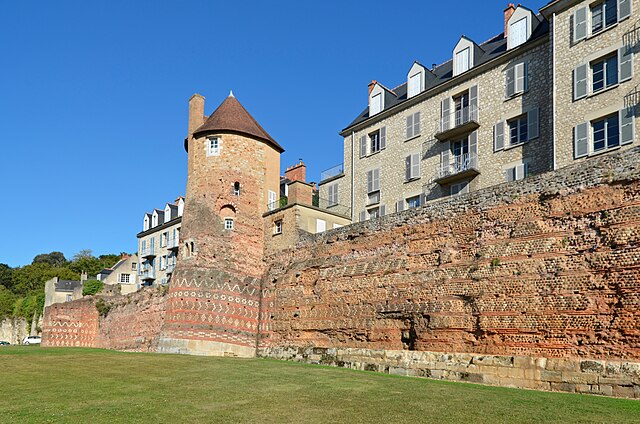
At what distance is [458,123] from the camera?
3012cm

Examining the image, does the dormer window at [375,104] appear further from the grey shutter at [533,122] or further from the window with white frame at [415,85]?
the grey shutter at [533,122]

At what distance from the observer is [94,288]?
178 feet

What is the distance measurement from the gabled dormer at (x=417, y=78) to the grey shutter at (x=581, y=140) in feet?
35.9

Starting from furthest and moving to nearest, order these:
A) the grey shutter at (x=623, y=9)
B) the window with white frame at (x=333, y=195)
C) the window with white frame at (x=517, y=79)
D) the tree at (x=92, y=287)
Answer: the tree at (x=92, y=287), the window with white frame at (x=333, y=195), the window with white frame at (x=517, y=79), the grey shutter at (x=623, y=9)

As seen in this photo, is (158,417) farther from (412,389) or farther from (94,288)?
(94,288)

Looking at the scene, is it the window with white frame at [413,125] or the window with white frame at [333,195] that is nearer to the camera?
the window with white frame at [413,125]

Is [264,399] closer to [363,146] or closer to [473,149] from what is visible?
[473,149]

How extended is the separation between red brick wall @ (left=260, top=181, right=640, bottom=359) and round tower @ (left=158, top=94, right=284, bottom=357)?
3.09 meters

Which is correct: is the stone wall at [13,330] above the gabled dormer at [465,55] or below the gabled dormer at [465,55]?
below

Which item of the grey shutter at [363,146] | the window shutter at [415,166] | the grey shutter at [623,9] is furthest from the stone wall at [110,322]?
the grey shutter at [623,9]

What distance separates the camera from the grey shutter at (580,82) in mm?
23297

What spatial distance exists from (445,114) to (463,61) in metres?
2.88

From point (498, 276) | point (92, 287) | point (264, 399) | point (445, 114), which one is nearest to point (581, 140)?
point (498, 276)

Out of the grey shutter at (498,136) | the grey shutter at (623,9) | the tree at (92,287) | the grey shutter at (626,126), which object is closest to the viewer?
the grey shutter at (626,126)
